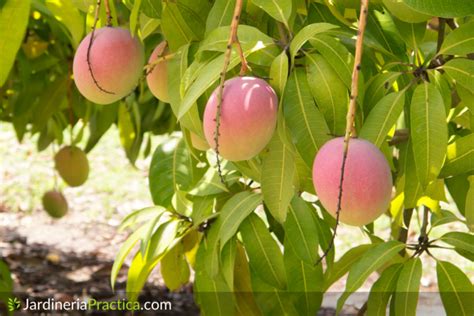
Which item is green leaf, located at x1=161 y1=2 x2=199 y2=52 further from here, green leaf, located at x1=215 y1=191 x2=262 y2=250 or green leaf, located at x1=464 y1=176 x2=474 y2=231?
green leaf, located at x1=464 y1=176 x2=474 y2=231

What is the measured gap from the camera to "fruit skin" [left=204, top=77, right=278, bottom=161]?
2.19 feet

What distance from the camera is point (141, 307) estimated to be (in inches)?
95.8

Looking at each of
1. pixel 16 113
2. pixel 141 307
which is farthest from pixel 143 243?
pixel 141 307

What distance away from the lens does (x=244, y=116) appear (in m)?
0.66

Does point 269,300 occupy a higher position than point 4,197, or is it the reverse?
point 269,300

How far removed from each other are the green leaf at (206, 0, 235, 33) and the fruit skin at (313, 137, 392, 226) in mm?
262

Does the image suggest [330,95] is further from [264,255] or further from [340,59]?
[264,255]

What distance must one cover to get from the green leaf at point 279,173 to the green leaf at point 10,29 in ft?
1.25

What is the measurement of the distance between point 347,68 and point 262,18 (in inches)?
7.6

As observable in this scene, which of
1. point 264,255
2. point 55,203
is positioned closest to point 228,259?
point 264,255

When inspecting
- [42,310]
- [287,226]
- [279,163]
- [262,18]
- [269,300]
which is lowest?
[42,310]

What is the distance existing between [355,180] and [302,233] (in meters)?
0.40

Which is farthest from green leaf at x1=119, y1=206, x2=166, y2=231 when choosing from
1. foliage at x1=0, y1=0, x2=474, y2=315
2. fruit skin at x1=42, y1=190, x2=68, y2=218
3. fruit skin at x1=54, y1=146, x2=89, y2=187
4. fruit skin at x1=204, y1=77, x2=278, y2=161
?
fruit skin at x1=42, y1=190, x2=68, y2=218

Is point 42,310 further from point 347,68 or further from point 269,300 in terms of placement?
point 347,68
